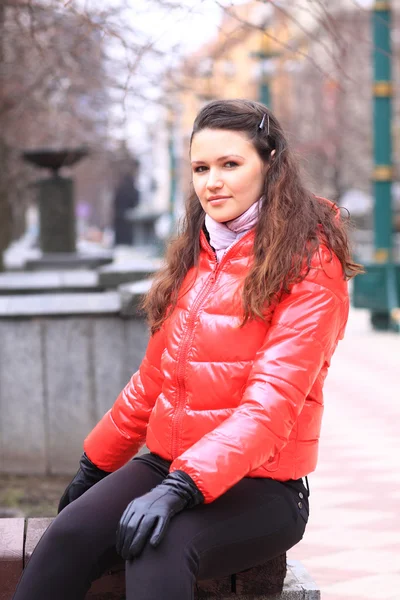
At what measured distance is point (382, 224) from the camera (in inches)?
534

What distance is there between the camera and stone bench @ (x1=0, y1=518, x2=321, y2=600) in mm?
2871

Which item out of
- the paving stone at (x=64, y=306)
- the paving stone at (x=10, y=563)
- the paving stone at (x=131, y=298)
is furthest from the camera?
the paving stone at (x=64, y=306)

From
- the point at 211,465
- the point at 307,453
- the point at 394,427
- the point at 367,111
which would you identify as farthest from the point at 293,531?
the point at 367,111

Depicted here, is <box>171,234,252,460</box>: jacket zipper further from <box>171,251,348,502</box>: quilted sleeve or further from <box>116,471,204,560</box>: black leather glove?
<box>116,471,204,560</box>: black leather glove

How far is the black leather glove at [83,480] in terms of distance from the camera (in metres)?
3.05

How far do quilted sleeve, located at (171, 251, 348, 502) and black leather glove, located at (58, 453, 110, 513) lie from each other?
623 mm

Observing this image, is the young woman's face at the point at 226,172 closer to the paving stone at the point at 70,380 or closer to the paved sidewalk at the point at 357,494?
the paved sidewalk at the point at 357,494

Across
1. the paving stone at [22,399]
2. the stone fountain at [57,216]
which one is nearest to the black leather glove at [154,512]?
the paving stone at [22,399]

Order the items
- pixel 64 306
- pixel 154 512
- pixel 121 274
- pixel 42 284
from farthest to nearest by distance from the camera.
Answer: pixel 42 284
pixel 121 274
pixel 64 306
pixel 154 512

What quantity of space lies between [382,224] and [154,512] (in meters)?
11.6

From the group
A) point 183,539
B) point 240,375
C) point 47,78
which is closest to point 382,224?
point 47,78

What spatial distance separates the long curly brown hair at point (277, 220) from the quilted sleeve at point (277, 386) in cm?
6

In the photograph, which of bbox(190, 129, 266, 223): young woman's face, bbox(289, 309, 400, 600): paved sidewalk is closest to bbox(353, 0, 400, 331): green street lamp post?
bbox(289, 309, 400, 600): paved sidewalk

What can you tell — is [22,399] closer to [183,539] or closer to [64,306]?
[64,306]
